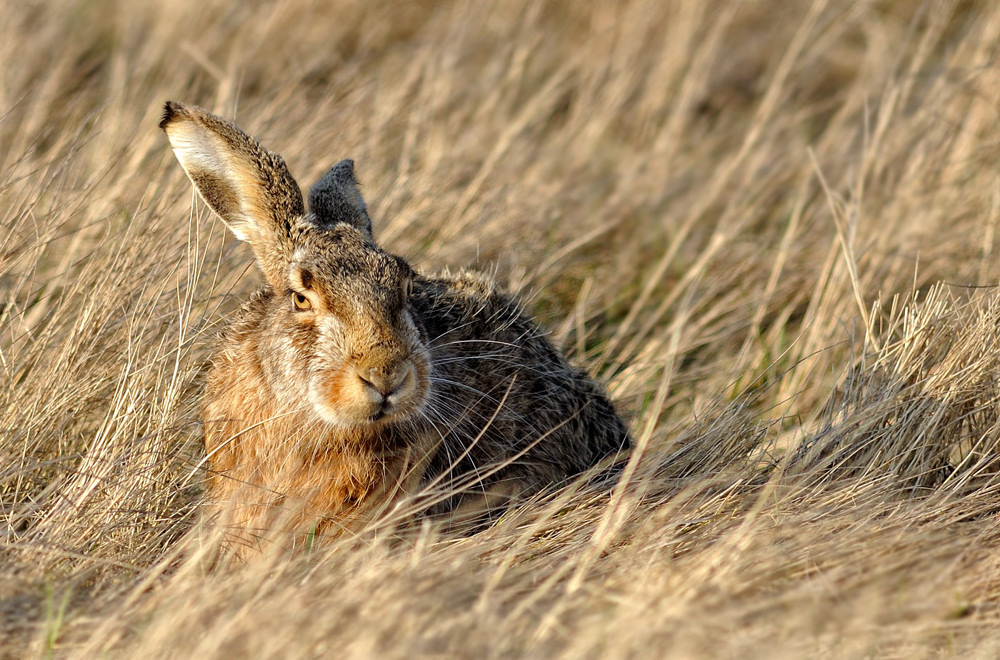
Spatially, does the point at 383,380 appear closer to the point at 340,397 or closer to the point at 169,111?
the point at 340,397

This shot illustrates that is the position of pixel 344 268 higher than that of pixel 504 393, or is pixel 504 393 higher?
pixel 344 268

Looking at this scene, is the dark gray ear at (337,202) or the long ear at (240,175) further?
the dark gray ear at (337,202)

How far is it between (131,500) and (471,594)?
1.35 metres

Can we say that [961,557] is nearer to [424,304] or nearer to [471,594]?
[471,594]

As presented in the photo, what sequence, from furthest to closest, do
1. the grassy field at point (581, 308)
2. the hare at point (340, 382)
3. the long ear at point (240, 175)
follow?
the long ear at point (240, 175) → the hare at point (340, 382) → the grassy field at point (581, 308)

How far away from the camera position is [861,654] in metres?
2.96

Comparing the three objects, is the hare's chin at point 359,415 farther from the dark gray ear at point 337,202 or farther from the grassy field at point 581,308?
the dark gray ear at point 337,202

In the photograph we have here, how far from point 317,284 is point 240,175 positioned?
56cm

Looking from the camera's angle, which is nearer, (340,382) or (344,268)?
(340,382)

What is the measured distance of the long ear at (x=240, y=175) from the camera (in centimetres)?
420

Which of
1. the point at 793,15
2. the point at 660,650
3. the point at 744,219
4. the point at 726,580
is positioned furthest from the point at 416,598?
the point at 793,15

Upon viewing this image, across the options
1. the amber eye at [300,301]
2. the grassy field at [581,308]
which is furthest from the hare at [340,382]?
the grassy field at [581,308]

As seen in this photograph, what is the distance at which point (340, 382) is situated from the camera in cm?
378

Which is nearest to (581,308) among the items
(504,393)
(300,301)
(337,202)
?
(504,393)
